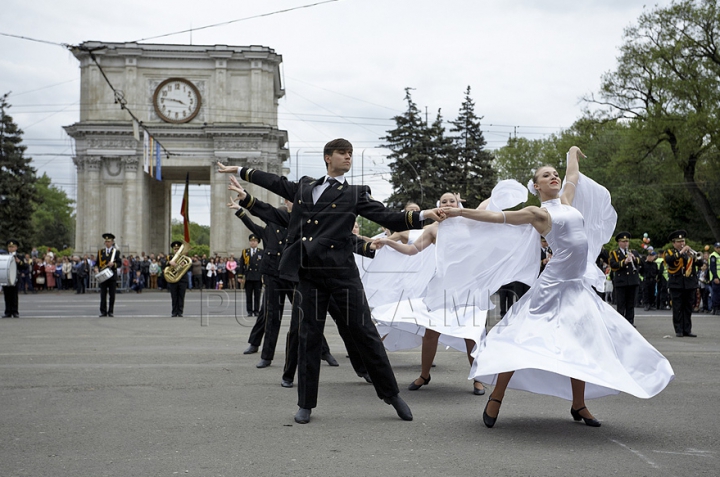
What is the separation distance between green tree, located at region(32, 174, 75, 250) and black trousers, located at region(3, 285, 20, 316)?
74.6 metres

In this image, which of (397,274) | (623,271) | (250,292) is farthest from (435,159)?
(397,274)

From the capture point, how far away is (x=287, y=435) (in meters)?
6.63

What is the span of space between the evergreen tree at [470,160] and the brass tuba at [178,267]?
122 feet

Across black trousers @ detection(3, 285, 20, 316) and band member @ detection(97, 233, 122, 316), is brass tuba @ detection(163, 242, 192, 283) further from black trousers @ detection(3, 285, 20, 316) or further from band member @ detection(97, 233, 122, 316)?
black trousers @ detection(3, 285, 20, 316)

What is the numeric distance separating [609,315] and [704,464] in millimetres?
1643

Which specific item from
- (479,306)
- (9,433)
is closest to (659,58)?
(479,306)

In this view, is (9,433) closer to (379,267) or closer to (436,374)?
(436,374)

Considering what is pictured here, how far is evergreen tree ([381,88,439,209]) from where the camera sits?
52.4 meters

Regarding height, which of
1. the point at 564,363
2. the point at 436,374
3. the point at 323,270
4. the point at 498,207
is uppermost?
the point at 498,207

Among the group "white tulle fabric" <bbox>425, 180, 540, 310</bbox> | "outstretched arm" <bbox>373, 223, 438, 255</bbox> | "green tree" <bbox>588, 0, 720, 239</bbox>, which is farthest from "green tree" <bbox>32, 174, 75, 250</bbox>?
"white tulle fabric" <bbox>425, 180, 540, 310</bbox>

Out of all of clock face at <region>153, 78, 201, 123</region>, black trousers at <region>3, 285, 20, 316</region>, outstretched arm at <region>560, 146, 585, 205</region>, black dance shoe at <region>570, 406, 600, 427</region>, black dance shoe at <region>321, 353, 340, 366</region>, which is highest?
clock face at <region>153, 78, 201, 123</region>

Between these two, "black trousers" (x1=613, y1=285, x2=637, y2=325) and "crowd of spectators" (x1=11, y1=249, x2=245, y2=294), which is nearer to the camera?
"black trousers" (x1=613, y1=285, x2=637, y2=325)

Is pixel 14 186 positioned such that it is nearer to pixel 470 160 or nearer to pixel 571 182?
pixel 470 160

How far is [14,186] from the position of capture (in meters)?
66.9
